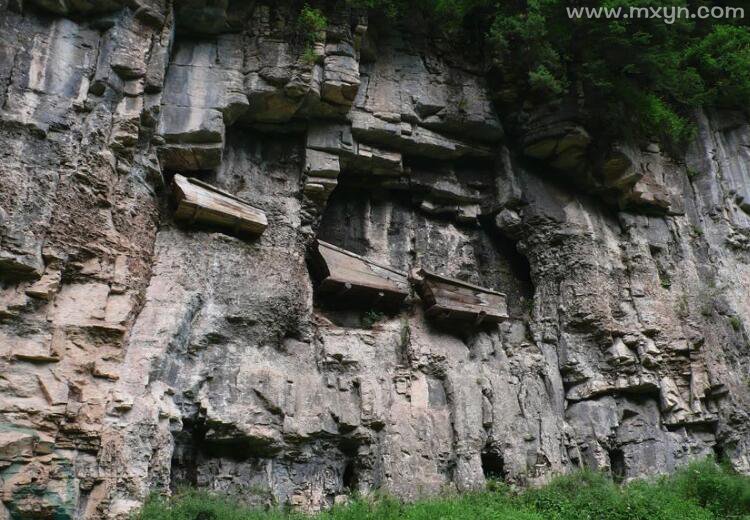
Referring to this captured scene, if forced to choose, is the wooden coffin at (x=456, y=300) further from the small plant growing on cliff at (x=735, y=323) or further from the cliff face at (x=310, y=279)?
the small plant growing on cliff at (x=735, y=323)

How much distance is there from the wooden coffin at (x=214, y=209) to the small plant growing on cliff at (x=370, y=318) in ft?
9.25

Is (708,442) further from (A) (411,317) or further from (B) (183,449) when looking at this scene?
(B) (183,449)

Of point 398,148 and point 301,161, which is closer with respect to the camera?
point 301,161

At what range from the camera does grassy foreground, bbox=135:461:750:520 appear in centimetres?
838

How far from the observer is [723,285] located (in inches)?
573

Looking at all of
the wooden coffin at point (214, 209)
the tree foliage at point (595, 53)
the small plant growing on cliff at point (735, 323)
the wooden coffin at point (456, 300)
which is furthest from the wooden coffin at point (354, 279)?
the small plant growing on cliff at point (735, 323)

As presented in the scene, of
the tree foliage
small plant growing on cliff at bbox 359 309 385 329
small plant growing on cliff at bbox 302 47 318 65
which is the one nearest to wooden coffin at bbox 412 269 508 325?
small plant growing on cliff at bbox 359 309 385 329

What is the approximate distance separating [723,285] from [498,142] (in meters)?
6.05

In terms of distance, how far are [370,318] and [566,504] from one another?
16.1 ft

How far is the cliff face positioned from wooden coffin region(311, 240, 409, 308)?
1.08ft

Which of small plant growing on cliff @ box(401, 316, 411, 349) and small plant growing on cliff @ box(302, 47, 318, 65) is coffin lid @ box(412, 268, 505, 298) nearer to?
small plant growing on cliff @ box(401, 316, 411, 349)

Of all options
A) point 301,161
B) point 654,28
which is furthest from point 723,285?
point 301,161

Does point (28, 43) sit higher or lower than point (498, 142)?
lower

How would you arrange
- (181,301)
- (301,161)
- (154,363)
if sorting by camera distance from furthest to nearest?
(301,161) → (181,301) → (154,363)
